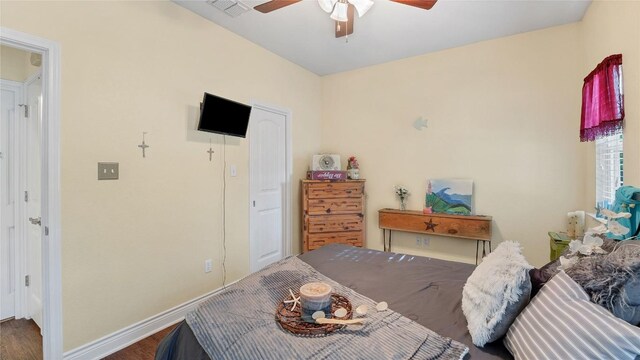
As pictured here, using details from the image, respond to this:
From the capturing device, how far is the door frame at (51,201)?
1717mm

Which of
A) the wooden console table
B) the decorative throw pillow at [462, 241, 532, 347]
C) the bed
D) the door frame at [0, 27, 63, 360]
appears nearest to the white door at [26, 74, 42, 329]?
the door frame at [0, 27, 63, 360]

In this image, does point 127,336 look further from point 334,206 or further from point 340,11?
point 340,11

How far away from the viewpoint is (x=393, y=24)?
8.89ft

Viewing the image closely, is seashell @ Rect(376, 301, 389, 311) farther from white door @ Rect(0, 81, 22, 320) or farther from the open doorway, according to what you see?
white door @ Rect(0, 81, 22, 320)

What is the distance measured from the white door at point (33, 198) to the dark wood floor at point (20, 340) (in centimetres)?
7

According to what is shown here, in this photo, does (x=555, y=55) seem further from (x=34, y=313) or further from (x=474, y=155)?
(x=34, y=313)

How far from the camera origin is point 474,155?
3.21m

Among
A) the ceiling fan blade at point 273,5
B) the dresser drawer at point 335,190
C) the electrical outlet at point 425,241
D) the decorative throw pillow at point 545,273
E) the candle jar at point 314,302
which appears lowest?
the electrical outlet at point 425,241

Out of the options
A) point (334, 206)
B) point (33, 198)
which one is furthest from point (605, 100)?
point (33, 198)

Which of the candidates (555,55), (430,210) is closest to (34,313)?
(430,210)

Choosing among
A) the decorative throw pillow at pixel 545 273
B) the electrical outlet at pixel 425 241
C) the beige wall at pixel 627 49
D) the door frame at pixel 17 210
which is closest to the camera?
the decorative throw pillow at pixel 545 273

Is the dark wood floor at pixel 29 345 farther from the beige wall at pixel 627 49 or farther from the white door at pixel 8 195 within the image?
the beige wall at pixel 627 49

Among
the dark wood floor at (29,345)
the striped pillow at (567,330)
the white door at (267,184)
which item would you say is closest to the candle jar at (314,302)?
the striped pillow at (567,330)

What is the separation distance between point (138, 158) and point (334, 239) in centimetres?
225
